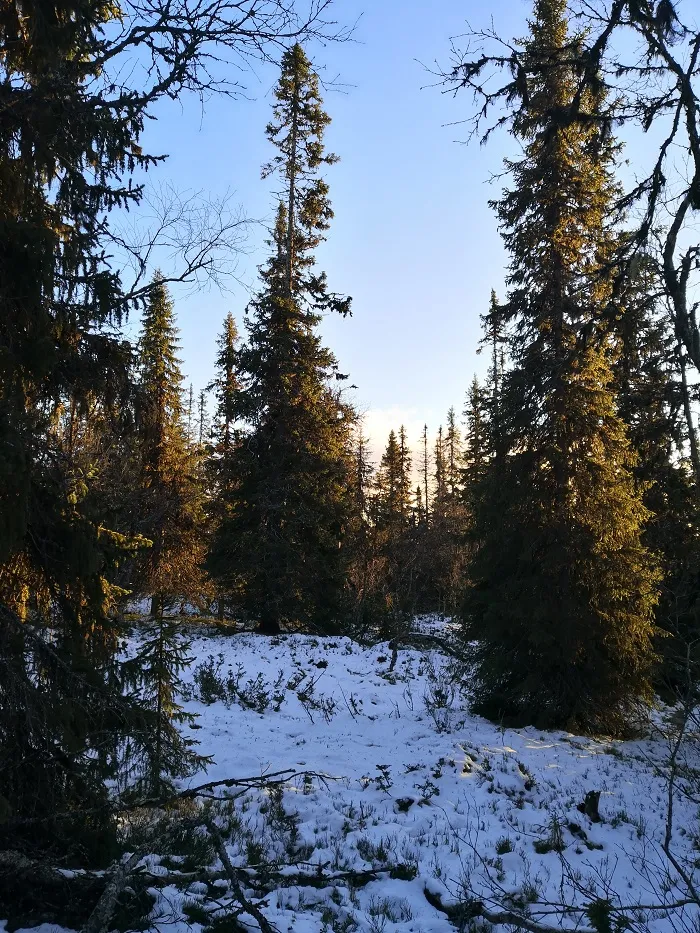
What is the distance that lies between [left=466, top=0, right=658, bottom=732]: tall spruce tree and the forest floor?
90 cm

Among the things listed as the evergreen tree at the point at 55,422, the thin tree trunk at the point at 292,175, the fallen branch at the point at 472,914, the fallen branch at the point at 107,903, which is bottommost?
the fallen branch at the point at 472,914

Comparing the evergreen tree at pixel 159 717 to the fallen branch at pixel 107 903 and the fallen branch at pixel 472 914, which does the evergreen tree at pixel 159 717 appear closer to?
the fallen branch at pixel 107 903

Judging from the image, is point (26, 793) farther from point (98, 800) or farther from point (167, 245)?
point (167, 245)

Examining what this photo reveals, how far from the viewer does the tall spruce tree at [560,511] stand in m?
10.2

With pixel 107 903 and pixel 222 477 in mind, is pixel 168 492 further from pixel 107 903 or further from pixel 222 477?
pixel 107 903

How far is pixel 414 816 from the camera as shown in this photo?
6711 mm

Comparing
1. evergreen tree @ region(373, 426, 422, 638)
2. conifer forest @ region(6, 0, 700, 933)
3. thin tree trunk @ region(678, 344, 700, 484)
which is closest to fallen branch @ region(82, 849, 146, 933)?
conifer forest @ region(6, 0, 700, 933)

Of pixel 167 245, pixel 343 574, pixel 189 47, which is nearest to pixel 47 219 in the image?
pixel 167 245

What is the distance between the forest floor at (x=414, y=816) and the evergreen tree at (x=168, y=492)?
11211 mm

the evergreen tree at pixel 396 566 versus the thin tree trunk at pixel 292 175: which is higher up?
the thin tree trunk at pixel 292 175

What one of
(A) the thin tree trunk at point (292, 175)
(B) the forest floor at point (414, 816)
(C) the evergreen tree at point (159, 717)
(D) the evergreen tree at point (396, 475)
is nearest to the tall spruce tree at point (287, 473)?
(A) the thin tree trunk at point (292, 175)

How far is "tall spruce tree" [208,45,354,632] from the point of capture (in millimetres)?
19219

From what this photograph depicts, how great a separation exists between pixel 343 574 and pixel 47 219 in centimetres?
1629

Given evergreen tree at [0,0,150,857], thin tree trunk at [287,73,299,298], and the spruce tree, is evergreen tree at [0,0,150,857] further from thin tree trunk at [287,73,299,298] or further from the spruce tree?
thin tree trunk at [287,73,299,298]
